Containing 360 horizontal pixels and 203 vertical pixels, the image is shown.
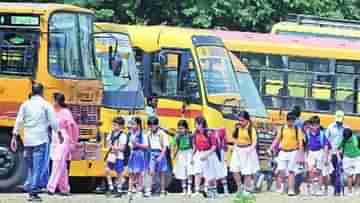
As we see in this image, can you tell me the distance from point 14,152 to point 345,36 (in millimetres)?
11629

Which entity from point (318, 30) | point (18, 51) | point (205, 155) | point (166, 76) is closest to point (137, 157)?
point (205, 155)

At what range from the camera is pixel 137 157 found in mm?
20391

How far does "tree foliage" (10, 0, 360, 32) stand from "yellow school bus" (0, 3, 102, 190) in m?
11.2

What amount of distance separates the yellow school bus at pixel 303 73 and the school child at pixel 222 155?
Result: 5.07 meters

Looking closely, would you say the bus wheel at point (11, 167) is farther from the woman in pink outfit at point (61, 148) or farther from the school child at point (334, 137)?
the school child at point (334, 137)

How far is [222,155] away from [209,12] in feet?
39.1

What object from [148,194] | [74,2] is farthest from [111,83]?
[74,2]

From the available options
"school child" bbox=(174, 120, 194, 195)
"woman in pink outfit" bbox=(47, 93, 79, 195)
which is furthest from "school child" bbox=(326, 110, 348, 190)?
"woman in pink outfit" bbox=(47, 93, 79, 195)

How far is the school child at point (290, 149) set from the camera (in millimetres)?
21266

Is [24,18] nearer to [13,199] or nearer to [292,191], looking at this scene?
[13,199]

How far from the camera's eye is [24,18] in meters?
20.3

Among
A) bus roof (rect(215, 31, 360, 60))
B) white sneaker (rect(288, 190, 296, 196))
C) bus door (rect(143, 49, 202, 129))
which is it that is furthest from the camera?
bus roof (rect(215, 31, 360, 60))

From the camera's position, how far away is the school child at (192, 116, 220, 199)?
20.5 meters

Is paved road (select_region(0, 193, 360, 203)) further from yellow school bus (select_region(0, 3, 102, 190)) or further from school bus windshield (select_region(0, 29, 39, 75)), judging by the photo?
school bus windshield (select_region(0, 29, 39, 75))
